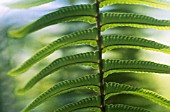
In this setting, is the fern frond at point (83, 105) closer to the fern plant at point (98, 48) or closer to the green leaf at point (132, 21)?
the fern plant at point (98, 48)

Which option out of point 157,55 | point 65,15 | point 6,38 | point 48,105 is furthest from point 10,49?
point 65,15

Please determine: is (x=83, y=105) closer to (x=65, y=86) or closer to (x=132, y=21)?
(x=65, y=86)

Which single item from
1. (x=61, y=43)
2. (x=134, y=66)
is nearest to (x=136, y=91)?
(x=134, y=66)

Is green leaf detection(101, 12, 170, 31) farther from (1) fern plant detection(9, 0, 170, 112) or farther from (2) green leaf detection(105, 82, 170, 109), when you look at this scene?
(2) green leaf detection(105, 82, 170, 109)

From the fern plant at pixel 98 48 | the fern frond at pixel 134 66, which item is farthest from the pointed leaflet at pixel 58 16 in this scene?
the fern frond at pixel 134 66

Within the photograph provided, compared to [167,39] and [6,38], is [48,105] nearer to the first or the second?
[6,38]

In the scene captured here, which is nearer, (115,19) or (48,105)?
(115,19)
